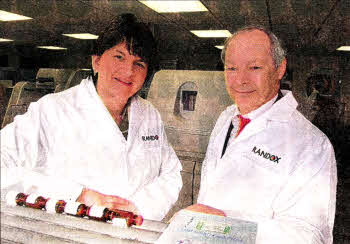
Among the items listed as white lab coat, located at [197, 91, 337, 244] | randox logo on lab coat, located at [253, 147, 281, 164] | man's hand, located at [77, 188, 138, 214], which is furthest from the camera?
randox logo on lab coat, located at [253, 147, 281, 164]

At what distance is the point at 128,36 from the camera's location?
1452mm

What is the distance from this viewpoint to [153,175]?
5.28ft

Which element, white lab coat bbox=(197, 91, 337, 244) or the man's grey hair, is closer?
white lab coat bbox=(197, 91, 337, 244)

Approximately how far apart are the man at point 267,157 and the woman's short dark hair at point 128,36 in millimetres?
349

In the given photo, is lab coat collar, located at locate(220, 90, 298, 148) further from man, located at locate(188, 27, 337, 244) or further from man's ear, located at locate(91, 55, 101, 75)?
man's ear, located at locate(91, 55, 101, 75)

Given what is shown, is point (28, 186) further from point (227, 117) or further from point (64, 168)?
point (227, 117)

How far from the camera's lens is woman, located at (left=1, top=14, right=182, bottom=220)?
135cm

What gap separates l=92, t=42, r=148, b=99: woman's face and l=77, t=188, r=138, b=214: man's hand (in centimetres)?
45

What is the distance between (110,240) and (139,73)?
3.19ft

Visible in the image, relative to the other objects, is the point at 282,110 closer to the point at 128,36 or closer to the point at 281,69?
the point at 281,69

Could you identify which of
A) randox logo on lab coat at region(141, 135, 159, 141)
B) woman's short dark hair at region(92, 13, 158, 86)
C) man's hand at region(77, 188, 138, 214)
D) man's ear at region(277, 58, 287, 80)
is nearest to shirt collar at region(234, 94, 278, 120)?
man's ear at region(277, 58, 287, 80)

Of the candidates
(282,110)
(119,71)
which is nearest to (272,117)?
(282,110)

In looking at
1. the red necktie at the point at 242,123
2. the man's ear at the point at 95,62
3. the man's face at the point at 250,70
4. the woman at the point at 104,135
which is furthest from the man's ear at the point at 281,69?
the man's ear at the point at 95,62

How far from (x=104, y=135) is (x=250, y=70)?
649mm
